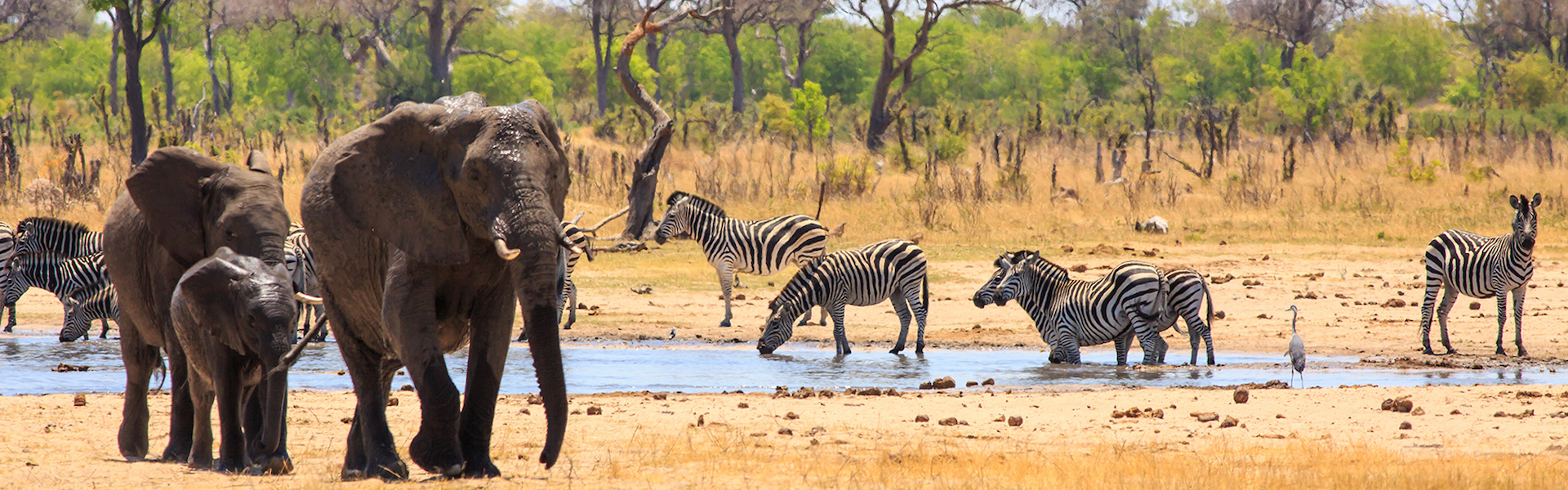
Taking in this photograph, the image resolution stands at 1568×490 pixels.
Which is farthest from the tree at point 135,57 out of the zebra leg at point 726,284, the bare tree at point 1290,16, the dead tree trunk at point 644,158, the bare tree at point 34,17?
the bare tree at point 1290,16

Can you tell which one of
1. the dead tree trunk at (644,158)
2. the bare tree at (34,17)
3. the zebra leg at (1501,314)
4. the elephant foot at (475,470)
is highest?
the bare tree at (34,17)

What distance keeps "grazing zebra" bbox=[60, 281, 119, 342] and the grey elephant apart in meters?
6.91

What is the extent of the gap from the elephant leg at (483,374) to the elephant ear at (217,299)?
1.22 metres

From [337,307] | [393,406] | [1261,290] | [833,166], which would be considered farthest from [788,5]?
[337,307]

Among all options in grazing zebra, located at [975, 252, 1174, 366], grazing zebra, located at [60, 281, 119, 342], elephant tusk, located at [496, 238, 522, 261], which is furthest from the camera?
grazing zebra, located at [60, 281, 119, 342]

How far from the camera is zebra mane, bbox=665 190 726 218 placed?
61.4 ft

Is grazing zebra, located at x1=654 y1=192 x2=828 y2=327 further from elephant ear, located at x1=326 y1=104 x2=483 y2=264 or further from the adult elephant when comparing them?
elephant ear, located at x1=326 y1=104 x2=483 y2=264

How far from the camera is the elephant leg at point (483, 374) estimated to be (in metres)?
5.74

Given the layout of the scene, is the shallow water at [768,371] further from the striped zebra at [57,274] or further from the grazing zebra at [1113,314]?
the striped zebra at [57,274]

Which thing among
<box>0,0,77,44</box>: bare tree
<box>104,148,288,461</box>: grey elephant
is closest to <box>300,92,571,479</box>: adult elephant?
<box>104,148,288,461</box>: grey elephant

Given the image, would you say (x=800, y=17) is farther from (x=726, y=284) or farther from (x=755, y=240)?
(x=726, y=284)

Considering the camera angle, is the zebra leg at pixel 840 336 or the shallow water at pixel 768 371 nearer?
the shallow water at pixel 768 371

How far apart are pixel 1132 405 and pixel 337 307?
17.9 ft

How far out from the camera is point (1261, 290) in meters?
17.7
